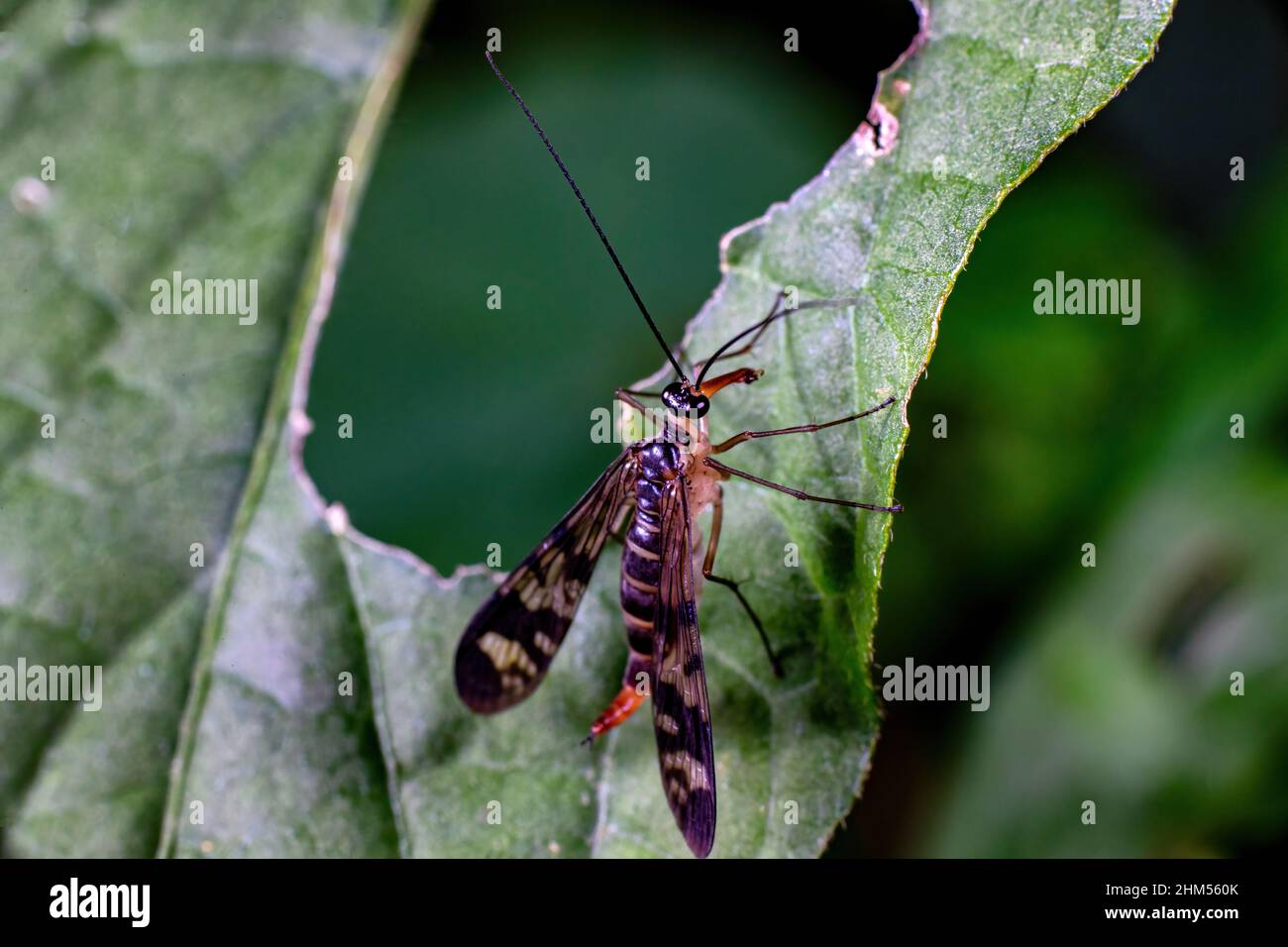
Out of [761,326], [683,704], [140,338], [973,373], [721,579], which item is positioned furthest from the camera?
[973,373]

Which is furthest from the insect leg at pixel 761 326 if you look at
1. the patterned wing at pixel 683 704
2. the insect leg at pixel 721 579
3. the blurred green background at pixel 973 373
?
the blurred green background at pixel 973 373

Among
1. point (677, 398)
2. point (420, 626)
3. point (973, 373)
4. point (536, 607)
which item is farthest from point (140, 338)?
point (973, 373)

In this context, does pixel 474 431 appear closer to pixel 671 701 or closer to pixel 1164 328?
pixel 671 701

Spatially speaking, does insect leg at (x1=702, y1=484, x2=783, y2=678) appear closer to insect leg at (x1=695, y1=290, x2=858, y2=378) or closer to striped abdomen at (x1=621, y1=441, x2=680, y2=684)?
striped abdomen at (x1=621, y1=441, x2=680, y2=684)

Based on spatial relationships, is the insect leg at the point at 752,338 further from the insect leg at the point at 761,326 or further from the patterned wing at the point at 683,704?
the patterned wing at the point at 683,704

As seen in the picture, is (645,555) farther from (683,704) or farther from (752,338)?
(752,338)

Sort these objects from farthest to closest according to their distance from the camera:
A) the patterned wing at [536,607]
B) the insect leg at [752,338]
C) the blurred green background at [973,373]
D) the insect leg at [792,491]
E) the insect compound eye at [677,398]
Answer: the blurred green background at [973,373], the insect compound eye at [677,398], the patterned wing at [536,607], the insect leg at [752,338], the insect leg at [792,491]

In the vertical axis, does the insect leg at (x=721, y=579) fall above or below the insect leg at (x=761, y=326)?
below
